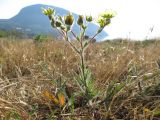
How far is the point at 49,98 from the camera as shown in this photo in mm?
2207

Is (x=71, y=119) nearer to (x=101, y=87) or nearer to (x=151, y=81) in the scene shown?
(x=101, y=87)

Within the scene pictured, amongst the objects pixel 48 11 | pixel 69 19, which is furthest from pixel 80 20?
pixel 48 11

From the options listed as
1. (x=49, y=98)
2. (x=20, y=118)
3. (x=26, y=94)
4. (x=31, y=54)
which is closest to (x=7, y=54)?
(x=31, y=54)

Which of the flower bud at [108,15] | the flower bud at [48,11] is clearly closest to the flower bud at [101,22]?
the flower bud at [108,15]

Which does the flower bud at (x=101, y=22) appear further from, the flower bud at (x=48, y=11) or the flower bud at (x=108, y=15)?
the flower bud at (x=48, y=11)

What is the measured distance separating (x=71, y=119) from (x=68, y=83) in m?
0.49

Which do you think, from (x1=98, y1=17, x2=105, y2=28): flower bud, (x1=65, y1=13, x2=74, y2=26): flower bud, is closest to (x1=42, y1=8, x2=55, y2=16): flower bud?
(x1=65, y1=13, x2=74, y2=26): flower bud

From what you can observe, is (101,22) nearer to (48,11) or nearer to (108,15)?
(108,15)

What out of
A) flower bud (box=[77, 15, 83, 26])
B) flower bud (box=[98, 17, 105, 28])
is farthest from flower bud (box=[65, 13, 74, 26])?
flower bud (box=[98, 17, 105, 28])

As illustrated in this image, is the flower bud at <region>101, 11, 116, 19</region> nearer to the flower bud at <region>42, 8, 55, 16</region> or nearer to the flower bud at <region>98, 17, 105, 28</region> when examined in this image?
the flower bud at <region>98, 17, 105, 28</region>

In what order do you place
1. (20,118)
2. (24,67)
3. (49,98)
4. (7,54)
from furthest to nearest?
(7,54) < (24,67) < (49,98) < (20,118)

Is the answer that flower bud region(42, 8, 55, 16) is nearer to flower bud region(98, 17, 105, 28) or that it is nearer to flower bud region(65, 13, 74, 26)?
flower bud region(65, 13, 74, 26)

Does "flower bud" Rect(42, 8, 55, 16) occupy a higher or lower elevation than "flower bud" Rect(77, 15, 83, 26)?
higher

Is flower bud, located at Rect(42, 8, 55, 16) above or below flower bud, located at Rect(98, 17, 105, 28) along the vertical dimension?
above
